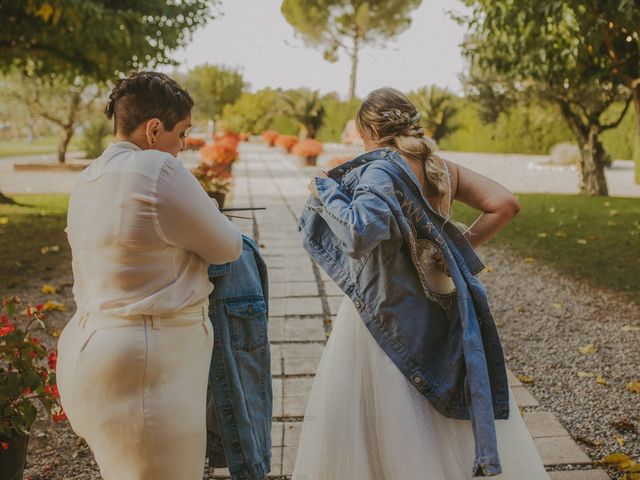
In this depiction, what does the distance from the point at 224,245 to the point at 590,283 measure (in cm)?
613

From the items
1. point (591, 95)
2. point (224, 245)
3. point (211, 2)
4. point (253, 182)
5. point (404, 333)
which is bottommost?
point (253, 182)

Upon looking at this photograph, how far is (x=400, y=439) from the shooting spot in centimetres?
232

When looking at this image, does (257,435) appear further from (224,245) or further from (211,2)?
(211,2)

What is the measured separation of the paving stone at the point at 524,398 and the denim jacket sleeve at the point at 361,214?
7.04 feet

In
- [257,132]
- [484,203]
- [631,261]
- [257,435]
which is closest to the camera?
[257,435]

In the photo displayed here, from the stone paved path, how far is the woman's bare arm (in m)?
1.26

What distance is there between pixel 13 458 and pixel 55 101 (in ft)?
A: 77.4

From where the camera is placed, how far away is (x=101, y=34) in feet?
33.7

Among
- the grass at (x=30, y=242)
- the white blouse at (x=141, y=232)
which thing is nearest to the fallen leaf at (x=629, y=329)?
the white blouse at (x=141, y=232)

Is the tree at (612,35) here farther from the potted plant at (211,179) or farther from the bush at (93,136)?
the bush at (93,136)

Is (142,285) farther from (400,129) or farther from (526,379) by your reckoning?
(526,379)

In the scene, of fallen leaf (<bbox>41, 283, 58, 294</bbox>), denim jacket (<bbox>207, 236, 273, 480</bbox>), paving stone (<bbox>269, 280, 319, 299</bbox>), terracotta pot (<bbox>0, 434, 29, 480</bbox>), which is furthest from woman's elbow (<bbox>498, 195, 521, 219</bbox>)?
fallen leaf (<bbox>41, 283, 58, 294</bbox>)

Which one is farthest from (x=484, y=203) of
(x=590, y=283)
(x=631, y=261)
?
(x=631, y=261)

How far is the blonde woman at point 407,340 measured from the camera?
7.43ft
